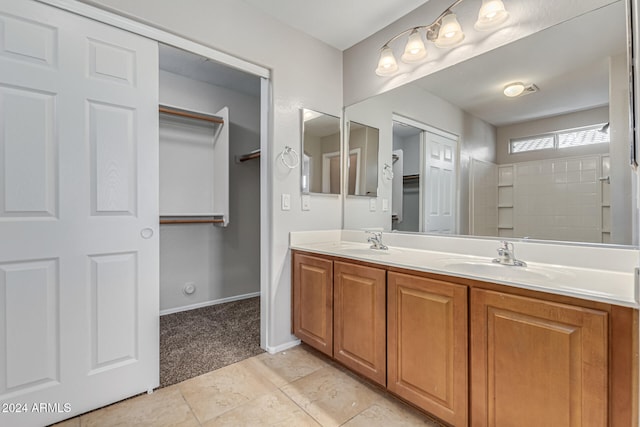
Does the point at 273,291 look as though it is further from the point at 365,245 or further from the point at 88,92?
the point at 88,92

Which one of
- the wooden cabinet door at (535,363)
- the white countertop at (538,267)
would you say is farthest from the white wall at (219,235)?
the wooden cabinet door at (535,363)

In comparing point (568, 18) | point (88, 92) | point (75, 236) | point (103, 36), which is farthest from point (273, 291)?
point (568, 18)

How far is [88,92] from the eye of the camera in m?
1.49

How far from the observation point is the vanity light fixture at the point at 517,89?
161cm

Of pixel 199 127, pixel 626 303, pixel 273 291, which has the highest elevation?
pixel 199 127

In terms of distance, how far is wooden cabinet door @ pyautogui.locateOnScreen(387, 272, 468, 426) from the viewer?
1.27m

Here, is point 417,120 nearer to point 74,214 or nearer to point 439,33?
point 439,33

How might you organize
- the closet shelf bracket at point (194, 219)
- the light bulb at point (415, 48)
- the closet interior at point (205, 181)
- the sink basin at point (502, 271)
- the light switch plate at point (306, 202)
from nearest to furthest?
the sink basin at point (502, 271) → the light bulb at point (415, 48) → the light switch plate at point (306, 202) → the closet shelf bracket at point (194, 219) → the closet interior at point (205, 181)

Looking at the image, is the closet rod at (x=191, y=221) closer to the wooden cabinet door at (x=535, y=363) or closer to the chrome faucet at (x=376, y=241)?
the chrome faucet at (x=376, y=241)

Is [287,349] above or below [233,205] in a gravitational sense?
below

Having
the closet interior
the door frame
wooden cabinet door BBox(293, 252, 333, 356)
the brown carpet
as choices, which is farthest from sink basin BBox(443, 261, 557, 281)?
the closet interior

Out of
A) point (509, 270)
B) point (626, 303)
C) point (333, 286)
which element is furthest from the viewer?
point (333, 286)

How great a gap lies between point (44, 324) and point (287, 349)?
56.4 inches

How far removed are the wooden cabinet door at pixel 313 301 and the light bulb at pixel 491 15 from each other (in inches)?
63.9
